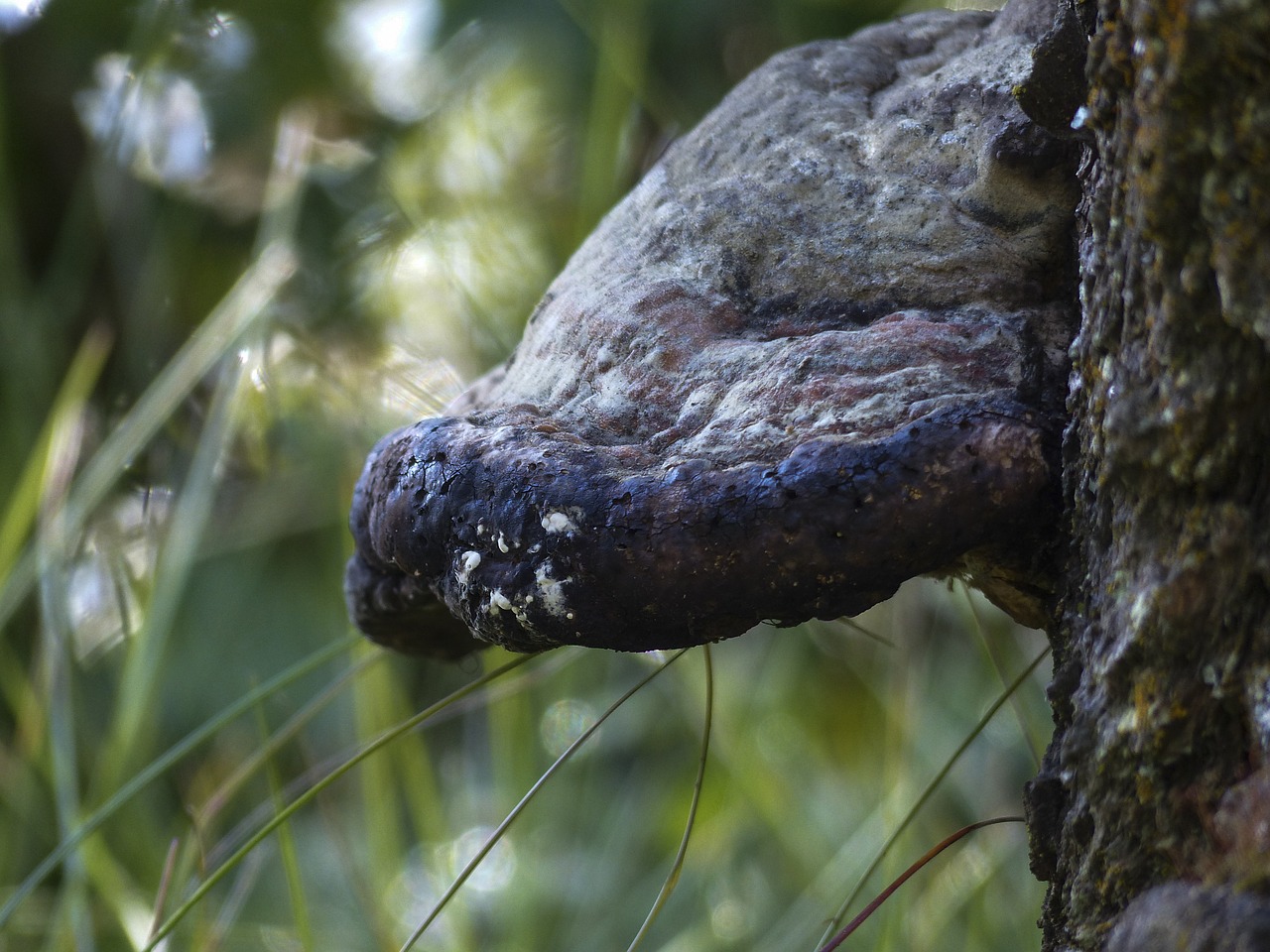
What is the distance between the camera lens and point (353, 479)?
65.1 inches

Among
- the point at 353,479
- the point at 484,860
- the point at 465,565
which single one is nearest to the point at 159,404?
the point at 353,479

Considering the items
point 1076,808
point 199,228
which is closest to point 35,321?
point 199,228

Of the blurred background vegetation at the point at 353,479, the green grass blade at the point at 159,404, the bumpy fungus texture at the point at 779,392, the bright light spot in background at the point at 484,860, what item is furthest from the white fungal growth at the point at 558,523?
the bright light spot in background at the point at 484,860

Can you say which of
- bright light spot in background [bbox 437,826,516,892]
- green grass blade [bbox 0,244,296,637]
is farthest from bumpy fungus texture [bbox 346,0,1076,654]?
bright light spot in background [bbox 437,826,516,892]

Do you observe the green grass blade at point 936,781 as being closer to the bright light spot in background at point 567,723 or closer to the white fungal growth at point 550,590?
the white fungal growth at point 550,590

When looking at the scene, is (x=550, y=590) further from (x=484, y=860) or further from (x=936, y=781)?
(x=484, y=860)

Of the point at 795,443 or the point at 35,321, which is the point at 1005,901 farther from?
the point at 35,321

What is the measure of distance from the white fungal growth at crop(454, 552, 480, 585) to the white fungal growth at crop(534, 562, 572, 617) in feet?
0.14

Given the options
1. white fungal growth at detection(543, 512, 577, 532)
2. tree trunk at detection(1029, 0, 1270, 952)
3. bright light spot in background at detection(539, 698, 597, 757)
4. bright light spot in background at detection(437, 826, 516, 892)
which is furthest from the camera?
bright light spot in background at detection(437, 826, 516, 892)

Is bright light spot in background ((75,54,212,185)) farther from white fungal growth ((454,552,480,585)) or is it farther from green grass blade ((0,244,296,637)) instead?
white fungal growth ((454,552,480,585))

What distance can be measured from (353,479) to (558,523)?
1.22m

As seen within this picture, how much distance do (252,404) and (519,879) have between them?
33.0 inches

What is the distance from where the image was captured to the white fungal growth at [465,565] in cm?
53

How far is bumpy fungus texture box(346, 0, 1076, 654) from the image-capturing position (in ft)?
1.56
